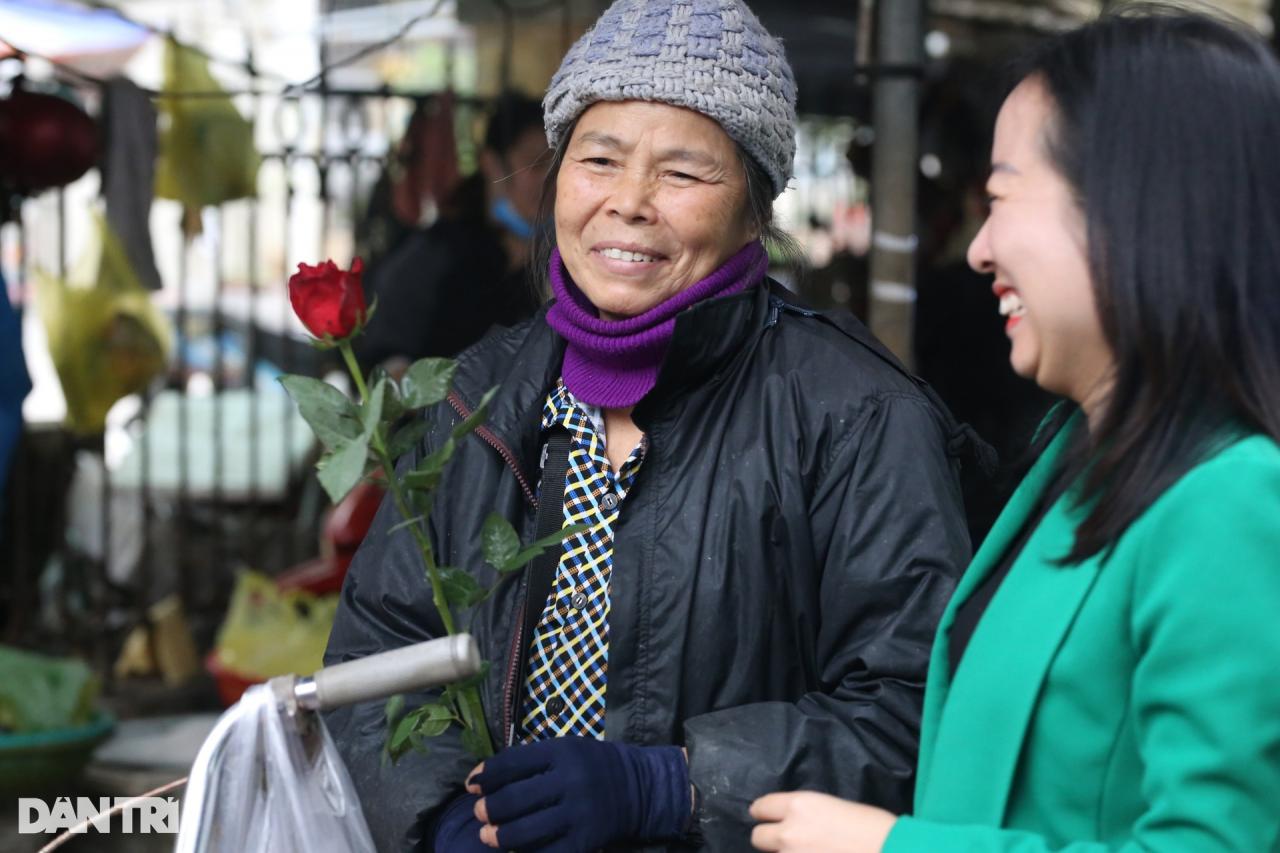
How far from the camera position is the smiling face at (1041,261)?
1184 millimetres

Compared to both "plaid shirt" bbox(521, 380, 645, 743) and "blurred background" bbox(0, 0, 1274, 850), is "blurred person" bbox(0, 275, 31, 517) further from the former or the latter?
"plaid shirt" bbox(521, 380, 645, 743)

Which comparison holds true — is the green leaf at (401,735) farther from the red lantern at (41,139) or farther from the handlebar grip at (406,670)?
the red lantern at (41,139)

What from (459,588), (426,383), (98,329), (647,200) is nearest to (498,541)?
(459,588)

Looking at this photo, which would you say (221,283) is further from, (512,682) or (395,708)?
(395,708)

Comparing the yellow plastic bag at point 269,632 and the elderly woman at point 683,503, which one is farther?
the yellow plastic bag at point 269,632

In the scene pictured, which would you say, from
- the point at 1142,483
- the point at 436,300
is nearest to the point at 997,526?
the point at 1142,483

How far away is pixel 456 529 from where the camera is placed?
1.84 metres

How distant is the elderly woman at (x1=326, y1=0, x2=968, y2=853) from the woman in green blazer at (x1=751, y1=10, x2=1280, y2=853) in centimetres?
39

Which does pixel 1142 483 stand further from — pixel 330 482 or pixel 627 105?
pixel 627 105

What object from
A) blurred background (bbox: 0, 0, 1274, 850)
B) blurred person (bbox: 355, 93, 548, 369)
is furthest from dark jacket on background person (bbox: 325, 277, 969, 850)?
blurred person (bbox: 355, 93, 548, 369)

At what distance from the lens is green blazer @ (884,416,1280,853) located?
1062 millimetres

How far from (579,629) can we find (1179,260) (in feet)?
2.92

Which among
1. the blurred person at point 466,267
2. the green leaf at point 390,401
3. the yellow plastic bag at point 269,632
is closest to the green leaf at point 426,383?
the green leaf at point 390,401

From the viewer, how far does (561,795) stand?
1.51 meters
